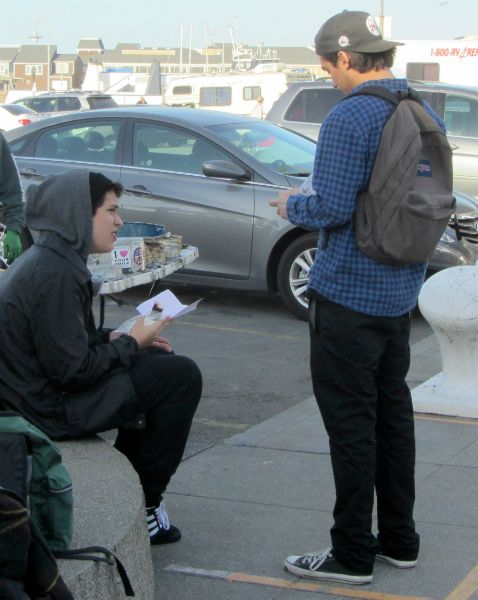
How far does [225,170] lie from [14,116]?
2340 centimetres

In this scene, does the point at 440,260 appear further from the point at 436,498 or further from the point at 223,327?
the point at 436,498

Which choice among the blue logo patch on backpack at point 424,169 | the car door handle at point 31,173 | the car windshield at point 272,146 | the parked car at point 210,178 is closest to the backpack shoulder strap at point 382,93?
the blue logo patch on backpack at point 424,169

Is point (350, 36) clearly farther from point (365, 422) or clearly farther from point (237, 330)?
point (237, 330)

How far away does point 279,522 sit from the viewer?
4590 millimetres

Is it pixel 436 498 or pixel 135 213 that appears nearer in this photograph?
pixel 436 498

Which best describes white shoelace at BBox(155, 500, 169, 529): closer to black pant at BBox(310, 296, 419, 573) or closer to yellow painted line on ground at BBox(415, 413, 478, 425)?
black pant at BBox(310, 296, 419, 573)

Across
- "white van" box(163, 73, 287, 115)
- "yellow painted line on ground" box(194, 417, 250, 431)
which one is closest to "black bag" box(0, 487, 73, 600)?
"yellow painted line on ground" box(194, 417, 250, 431)

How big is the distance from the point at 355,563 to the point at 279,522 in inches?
26.8

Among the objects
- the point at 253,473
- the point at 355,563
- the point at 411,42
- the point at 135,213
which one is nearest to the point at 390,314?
the point at 355,563

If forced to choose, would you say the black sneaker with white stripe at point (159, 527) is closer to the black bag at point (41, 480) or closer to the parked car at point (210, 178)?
the black bag at point (41, 480)

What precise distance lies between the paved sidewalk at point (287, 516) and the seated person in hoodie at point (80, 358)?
0.31 m

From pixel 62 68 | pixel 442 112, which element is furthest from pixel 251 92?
pixel 62 68

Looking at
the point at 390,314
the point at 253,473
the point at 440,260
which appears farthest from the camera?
the point at 440,260

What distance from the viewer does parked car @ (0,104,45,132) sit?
30478 millimetres
